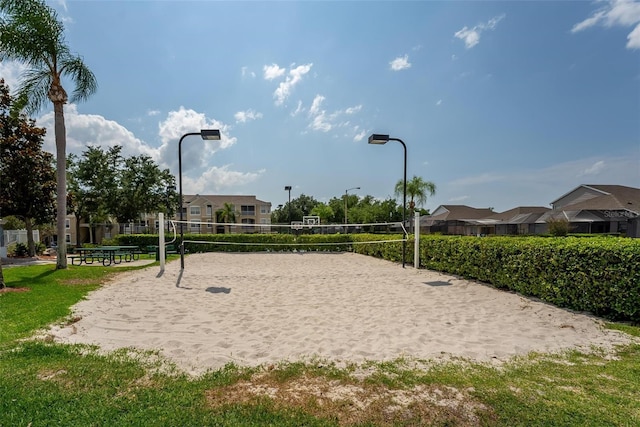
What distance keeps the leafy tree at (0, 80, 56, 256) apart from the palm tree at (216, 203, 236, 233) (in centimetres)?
3581

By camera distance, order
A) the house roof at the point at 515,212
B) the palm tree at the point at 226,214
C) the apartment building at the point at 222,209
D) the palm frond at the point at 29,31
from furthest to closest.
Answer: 1. the apartment building at the point at 222,209
2. the palm tree at the point at 226,214
3. the house roof at the point at 515,212
4. the palm frond at the point at 29,31

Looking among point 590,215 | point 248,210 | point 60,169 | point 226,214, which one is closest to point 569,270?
point 60,169

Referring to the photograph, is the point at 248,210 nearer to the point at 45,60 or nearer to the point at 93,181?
the point at 93,181

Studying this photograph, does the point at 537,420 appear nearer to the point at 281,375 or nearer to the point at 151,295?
the point at 281,375

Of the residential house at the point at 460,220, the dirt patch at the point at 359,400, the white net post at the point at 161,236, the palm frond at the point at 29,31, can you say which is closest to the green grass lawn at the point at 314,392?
the dirt patch at the point at 359,400

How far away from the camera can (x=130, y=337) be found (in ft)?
15.0

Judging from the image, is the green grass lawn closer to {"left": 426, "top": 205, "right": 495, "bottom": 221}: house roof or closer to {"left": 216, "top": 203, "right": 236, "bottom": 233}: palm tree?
{"left": 426, "top": 205, "right": 495, "bottom": 221}: house roof

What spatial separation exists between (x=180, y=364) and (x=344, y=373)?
1.91 metres

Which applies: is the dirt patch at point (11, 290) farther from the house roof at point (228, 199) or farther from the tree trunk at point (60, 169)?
the house roof at point (228, 199)

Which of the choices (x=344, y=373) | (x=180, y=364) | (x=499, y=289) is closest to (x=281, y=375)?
(x=344, y=373)

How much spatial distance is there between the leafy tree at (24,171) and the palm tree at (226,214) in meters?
35.8

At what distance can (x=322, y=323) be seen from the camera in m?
5.26

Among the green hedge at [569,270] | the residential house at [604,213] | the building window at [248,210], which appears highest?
the building window at [248,210]

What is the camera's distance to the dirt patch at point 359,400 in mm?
2510
